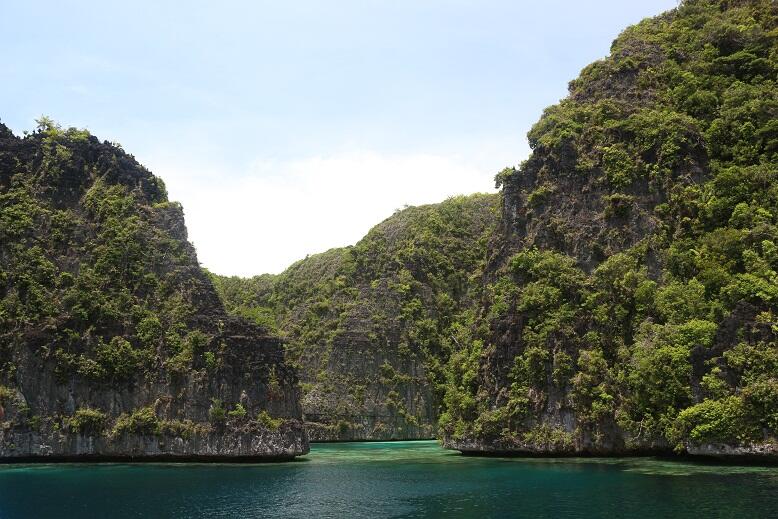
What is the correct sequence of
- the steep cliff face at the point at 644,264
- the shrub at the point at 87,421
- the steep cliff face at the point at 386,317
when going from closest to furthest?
the steep cliff face at the point at 644,264, the shrub at the point at 87,421, the steep cliff face at the point at 386,317

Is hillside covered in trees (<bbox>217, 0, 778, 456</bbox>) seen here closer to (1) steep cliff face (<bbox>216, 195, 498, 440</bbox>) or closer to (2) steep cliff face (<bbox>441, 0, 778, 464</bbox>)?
(2) steep cliff face (<bbox>441, 0, 778, 464</bbox>)

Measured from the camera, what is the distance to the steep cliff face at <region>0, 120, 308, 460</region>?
4875cm

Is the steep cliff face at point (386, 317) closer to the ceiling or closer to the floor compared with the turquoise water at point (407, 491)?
closer to the ceiling

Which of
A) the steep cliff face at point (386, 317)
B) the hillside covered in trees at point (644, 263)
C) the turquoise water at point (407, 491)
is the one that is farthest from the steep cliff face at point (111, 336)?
the steep cliff face at point (386, 317)

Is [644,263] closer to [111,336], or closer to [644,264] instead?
[644,264]

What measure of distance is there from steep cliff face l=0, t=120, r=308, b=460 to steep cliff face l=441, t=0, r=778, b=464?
18901 millimetres

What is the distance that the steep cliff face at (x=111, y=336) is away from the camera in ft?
160

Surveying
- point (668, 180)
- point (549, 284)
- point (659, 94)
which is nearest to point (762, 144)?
point (668, 180)

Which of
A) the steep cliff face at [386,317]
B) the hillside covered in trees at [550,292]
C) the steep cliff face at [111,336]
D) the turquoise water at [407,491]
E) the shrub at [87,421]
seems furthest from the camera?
the steep cliff face at [386,317]

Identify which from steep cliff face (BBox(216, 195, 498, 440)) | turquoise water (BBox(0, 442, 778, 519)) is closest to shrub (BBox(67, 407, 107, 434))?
turquoise water (BBox(0, 442, 778, 519))

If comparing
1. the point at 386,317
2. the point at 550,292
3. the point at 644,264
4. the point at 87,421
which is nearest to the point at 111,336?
the point at 87,421

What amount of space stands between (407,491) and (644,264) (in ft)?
89.6

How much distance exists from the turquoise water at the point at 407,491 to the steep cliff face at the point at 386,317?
4379 cm

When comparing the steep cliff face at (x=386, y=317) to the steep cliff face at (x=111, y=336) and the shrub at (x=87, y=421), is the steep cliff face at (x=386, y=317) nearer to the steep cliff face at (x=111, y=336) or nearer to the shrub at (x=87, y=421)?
the steep cliff face at (x=111, y=336)
